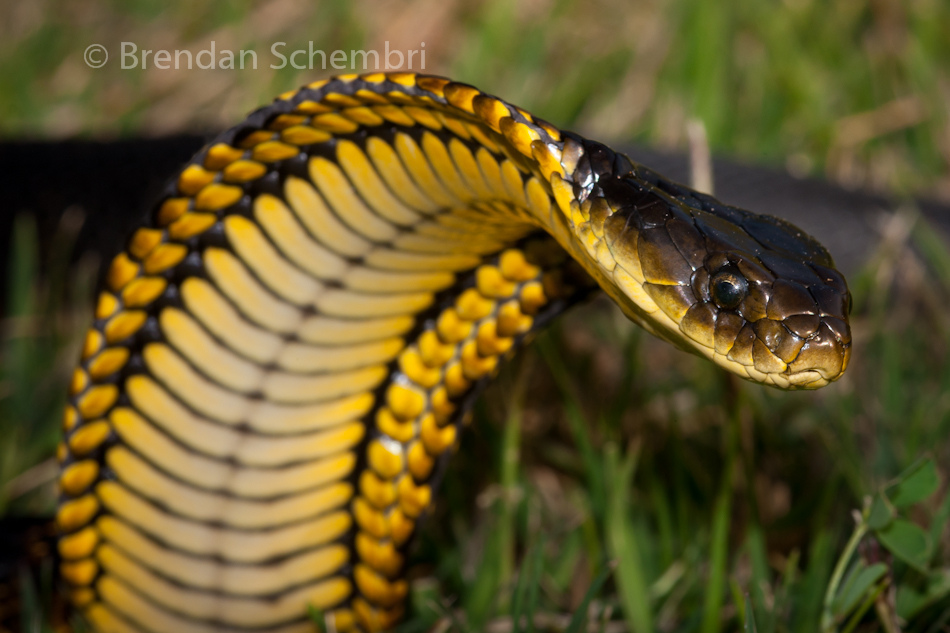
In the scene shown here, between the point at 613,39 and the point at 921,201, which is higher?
the point at 613,39

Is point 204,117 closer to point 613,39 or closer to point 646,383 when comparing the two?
point 613,39

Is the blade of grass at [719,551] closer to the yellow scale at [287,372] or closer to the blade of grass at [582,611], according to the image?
the blade of grass at [582,611]

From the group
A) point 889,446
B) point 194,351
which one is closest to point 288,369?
point 194,351

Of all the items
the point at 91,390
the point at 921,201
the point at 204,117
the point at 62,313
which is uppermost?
the point at 204,117

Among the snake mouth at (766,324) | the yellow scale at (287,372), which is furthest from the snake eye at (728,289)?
the yellow scale at (287,372)

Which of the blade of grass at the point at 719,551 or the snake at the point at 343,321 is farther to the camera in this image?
the blade of grass at the point at 719,551

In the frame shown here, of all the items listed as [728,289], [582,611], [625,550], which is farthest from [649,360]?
[728,289]

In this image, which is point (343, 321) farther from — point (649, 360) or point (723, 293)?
point (649, 360)
